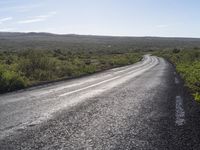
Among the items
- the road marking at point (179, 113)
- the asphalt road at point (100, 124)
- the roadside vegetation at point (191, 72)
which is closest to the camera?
the asphalt road at point (100, 124)

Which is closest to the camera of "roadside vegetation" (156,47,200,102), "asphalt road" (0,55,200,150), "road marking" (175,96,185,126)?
"asphalt road" (0,55,200,150)

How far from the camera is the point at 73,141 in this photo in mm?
5184

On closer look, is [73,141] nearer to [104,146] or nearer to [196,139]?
[104,146]

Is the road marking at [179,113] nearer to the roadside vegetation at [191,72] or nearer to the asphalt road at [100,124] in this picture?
the asphalt road at [100,124]

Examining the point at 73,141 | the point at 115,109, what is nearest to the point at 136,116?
the point at 115,109

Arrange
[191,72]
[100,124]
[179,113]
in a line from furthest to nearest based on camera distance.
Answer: [191,72] → [179,113] → [100,124]

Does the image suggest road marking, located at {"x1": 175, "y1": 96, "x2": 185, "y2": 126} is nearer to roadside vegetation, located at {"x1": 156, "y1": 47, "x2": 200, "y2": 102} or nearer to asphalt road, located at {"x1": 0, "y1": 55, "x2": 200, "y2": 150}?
asphalt road, located at {"x1": 0, "y1": 55, "x2": 200, "y2": 150}

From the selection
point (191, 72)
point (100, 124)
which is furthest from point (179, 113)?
point (191, 72)

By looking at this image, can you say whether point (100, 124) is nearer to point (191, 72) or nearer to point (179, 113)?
point (179, 113)

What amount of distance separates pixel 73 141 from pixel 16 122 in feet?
6.10

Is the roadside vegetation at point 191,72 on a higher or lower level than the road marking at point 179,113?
lower

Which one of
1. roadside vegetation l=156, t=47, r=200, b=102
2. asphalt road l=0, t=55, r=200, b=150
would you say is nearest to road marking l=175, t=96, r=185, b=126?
asphalt road l=0, t=55, r=200, b=150

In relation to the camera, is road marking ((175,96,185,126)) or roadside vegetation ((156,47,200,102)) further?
roadside vegetation ((156,47,200,102))

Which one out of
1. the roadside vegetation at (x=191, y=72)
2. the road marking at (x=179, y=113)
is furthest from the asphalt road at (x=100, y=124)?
the roadside vegetation at (x=191, y=72)
